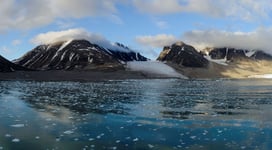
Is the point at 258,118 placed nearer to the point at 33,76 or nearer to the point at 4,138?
the point at 4,138

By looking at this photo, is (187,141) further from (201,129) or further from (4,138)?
(4,138)

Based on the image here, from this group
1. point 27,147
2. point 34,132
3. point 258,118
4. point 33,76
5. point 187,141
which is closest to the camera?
point 27,147

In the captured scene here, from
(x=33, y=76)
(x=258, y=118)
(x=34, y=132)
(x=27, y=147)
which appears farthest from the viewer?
(x=33, y=76)

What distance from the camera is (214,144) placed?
60.8 ft

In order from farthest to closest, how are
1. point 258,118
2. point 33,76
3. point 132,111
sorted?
point 33,76, point 132,111, point 258,118

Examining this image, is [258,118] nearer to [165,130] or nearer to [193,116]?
[193,116]

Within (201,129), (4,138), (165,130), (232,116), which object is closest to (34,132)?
(4,138)

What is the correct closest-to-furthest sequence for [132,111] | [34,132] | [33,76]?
[34,132] < [132,111] < [33,76]

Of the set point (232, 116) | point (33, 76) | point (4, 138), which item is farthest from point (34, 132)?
point (33, 76)

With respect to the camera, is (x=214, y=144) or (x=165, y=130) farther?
(x=165, y=130)

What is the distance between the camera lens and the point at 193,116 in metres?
28.1

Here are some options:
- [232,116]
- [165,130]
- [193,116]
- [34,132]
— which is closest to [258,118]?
[232,116]

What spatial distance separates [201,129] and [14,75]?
136401mm

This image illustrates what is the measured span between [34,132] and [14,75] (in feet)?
442
